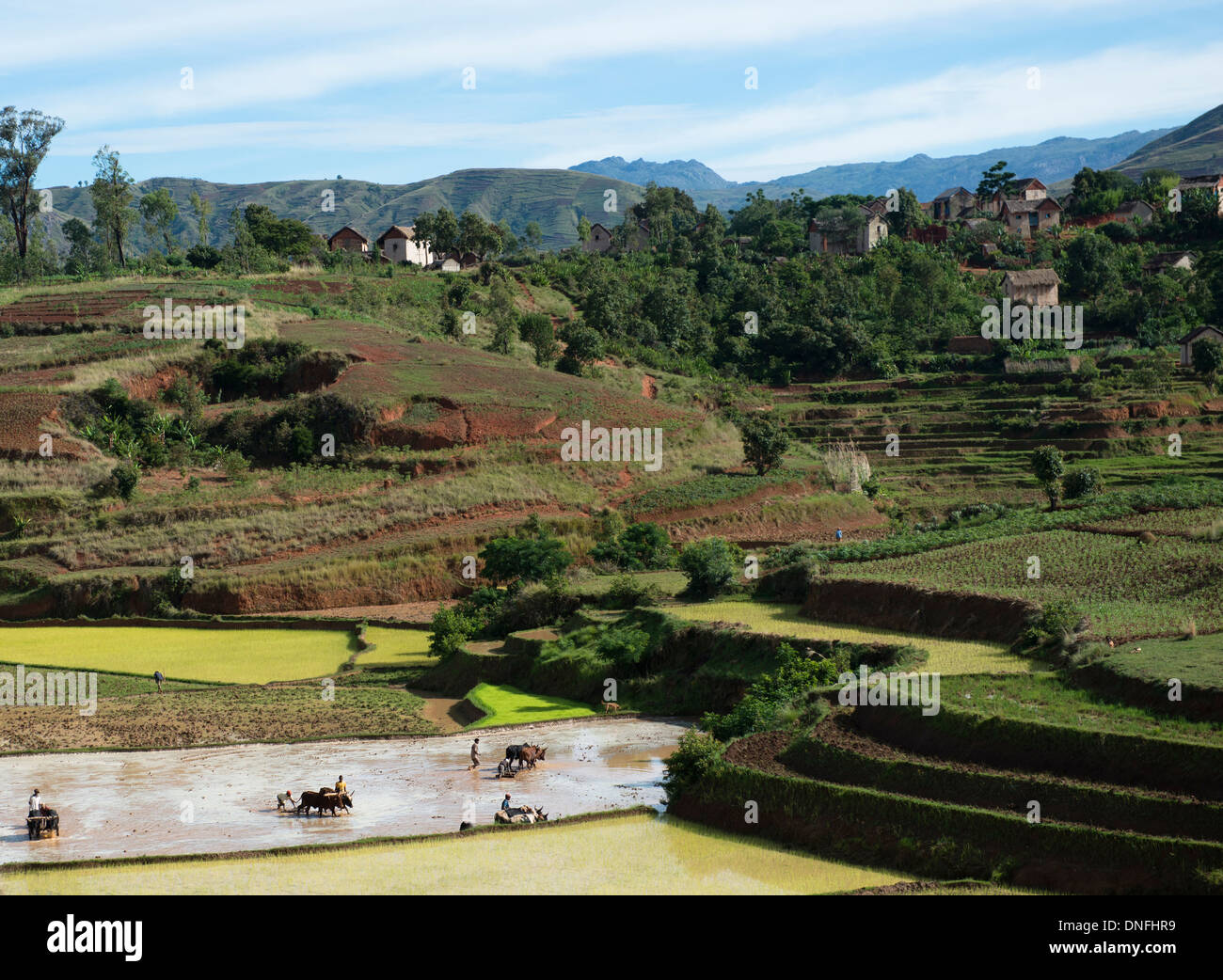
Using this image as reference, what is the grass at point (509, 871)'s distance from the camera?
17516mm

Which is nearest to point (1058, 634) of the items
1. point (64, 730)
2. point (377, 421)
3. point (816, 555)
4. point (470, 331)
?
point (816, 555)

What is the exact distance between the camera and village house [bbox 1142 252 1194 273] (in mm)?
82250

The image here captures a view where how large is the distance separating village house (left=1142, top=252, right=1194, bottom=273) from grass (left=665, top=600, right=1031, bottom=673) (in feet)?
195

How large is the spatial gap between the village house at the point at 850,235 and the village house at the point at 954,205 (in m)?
17.0

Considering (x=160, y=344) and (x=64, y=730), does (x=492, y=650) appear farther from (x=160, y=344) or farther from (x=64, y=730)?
(x=160, y=344)

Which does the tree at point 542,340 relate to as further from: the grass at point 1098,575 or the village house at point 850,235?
the grass at point 1098,575

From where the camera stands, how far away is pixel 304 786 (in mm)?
23703

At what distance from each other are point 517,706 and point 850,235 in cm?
7180

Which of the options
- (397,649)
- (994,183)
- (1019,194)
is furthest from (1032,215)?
(397,649)

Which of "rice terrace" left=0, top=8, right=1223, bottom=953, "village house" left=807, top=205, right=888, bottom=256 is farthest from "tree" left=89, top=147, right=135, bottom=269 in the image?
"village house" left=807, top=205, right=888, bottom=256

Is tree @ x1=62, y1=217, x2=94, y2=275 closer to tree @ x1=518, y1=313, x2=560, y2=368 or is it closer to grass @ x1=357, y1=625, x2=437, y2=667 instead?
tree @ x1=518, y1=313, x2=560, y2=368

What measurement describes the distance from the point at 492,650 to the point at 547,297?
5485 cm

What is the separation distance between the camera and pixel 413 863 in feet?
62.0

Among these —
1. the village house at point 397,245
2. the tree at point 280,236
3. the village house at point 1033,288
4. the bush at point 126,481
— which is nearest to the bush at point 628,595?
the bush at point 126,481
